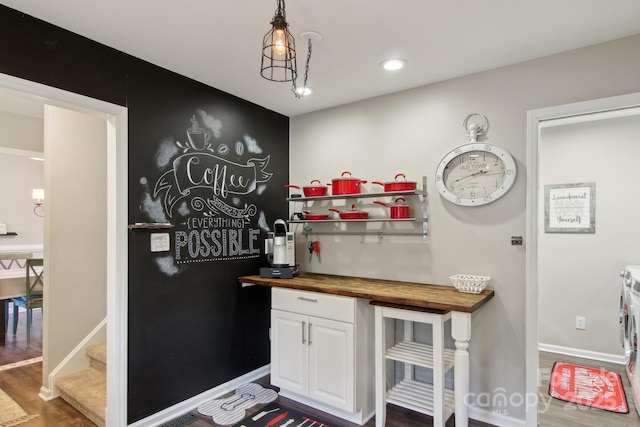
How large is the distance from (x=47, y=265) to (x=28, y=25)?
185cm

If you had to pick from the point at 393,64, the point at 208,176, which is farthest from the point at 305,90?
the point at 208,176

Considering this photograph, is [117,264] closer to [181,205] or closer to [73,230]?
[181,205]

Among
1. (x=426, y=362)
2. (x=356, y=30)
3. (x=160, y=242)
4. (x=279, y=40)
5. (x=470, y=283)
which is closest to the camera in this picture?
(x=279, y=40)

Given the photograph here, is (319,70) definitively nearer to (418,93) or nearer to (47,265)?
(418,93)

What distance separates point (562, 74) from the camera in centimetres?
233

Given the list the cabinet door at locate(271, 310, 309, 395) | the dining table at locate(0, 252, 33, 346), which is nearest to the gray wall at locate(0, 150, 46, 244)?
the dining table at locate(0, 252, 33, 346)

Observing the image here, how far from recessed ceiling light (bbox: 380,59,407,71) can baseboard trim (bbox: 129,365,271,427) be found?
2.69m

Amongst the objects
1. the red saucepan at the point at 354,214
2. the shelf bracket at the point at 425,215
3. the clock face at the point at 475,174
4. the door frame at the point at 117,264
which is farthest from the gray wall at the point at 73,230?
the clock face at the point at 475,174

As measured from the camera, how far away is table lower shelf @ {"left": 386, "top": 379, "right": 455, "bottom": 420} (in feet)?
7.71

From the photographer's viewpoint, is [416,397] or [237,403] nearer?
[416,397]

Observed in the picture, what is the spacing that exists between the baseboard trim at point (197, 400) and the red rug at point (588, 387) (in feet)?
7.98

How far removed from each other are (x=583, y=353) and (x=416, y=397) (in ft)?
7.83

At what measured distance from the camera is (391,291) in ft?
8.18

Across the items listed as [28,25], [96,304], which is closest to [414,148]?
[28,25]
